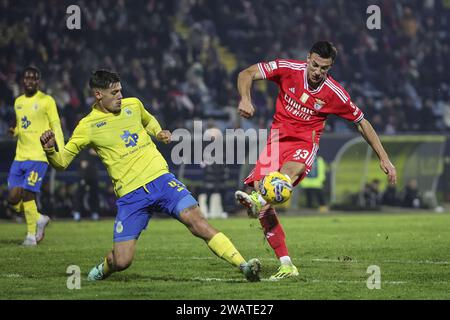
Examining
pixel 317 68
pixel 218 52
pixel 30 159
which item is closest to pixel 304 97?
pixel 317 68

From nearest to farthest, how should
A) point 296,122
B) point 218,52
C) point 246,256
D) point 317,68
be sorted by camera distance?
point 317,68 < point 296,122 < point 246,256 < point 218,52

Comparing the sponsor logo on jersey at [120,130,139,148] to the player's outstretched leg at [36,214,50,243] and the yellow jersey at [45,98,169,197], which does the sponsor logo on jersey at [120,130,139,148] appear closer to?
the yellow jersey at [45,98,169,197]

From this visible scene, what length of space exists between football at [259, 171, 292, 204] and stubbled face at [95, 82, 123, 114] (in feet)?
5.57

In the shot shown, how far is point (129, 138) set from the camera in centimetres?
974

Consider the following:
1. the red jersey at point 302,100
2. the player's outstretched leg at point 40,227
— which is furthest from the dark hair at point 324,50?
the player's outstretched leg at point 40,227

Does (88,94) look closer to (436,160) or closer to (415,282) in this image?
(436,160)

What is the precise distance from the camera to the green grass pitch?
884 centimetres

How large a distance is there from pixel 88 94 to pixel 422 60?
11401 millimetres

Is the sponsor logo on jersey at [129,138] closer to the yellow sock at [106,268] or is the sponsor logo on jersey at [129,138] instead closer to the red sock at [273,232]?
the yellow sock at [106,268]

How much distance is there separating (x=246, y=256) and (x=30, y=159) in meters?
3.97

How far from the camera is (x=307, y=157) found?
10.4 meters

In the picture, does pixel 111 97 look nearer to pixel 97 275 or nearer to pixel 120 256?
pixel 120 256
